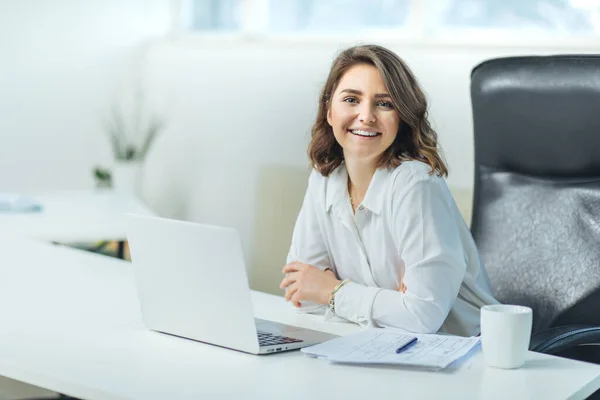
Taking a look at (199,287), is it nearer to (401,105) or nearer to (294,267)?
(294,267)

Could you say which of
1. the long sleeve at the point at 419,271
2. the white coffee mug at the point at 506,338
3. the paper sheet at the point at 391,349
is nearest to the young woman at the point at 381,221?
the long sleeve at the point at 419,271

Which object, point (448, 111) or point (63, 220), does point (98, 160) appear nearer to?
point (63, 220)

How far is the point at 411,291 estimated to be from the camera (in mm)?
1801

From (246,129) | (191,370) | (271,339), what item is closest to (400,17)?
(246,129)

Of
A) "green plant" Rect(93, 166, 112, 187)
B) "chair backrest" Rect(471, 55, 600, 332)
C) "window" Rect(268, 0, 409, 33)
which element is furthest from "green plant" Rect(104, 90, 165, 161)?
"chair backrest" Rect(471, 55, 600, 332)

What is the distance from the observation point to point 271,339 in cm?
162

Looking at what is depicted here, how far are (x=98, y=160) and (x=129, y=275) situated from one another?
270cm

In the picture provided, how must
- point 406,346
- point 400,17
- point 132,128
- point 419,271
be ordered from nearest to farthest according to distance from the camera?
point 406,346, point 419,271, point 400,17, point 132,128

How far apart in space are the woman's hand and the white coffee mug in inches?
18.0

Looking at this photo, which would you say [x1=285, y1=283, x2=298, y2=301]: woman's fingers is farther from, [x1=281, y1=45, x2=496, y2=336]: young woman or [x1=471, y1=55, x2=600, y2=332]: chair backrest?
[x1=471, y1=55, x2=600, y2=332]: chair backrest

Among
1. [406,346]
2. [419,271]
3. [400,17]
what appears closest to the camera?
[406,346]

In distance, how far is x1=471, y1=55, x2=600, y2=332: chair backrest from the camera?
85.0 inches

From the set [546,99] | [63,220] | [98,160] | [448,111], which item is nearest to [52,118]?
[98,160]

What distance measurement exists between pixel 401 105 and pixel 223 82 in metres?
2.37
